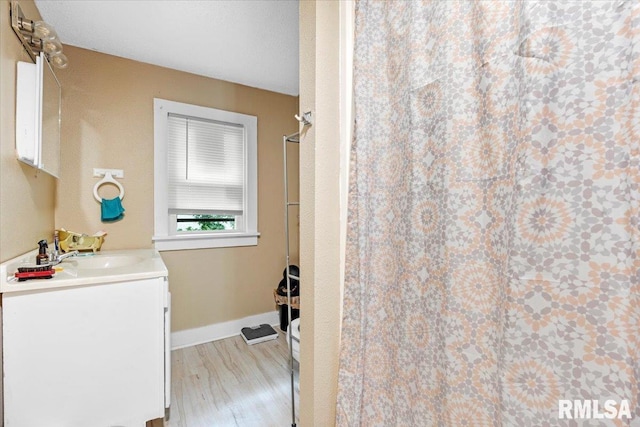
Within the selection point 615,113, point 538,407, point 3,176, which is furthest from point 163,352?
point 615,113

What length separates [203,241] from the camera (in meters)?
2.62

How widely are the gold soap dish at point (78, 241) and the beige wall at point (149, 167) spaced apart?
0.13 metres

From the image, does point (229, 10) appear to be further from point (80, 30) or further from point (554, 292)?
point (554, 292)

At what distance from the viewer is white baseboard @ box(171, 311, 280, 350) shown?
2.48m

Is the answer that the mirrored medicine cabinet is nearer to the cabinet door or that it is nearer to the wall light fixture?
the wall light fixture

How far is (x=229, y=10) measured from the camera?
5.90 ft

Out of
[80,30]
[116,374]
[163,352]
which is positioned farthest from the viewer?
[80,30]

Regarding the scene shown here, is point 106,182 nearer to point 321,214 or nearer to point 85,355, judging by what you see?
point 85,355

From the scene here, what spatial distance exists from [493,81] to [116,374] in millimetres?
1880

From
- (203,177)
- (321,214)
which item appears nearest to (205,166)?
(203,177)

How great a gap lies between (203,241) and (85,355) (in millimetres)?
1403

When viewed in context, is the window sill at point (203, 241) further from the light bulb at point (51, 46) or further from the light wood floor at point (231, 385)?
the light bulb at point (51, 46)

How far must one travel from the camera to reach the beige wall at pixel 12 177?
4.08 ft

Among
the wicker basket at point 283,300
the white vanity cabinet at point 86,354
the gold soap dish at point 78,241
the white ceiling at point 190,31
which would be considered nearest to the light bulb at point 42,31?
the white ceiling at point 190,31
